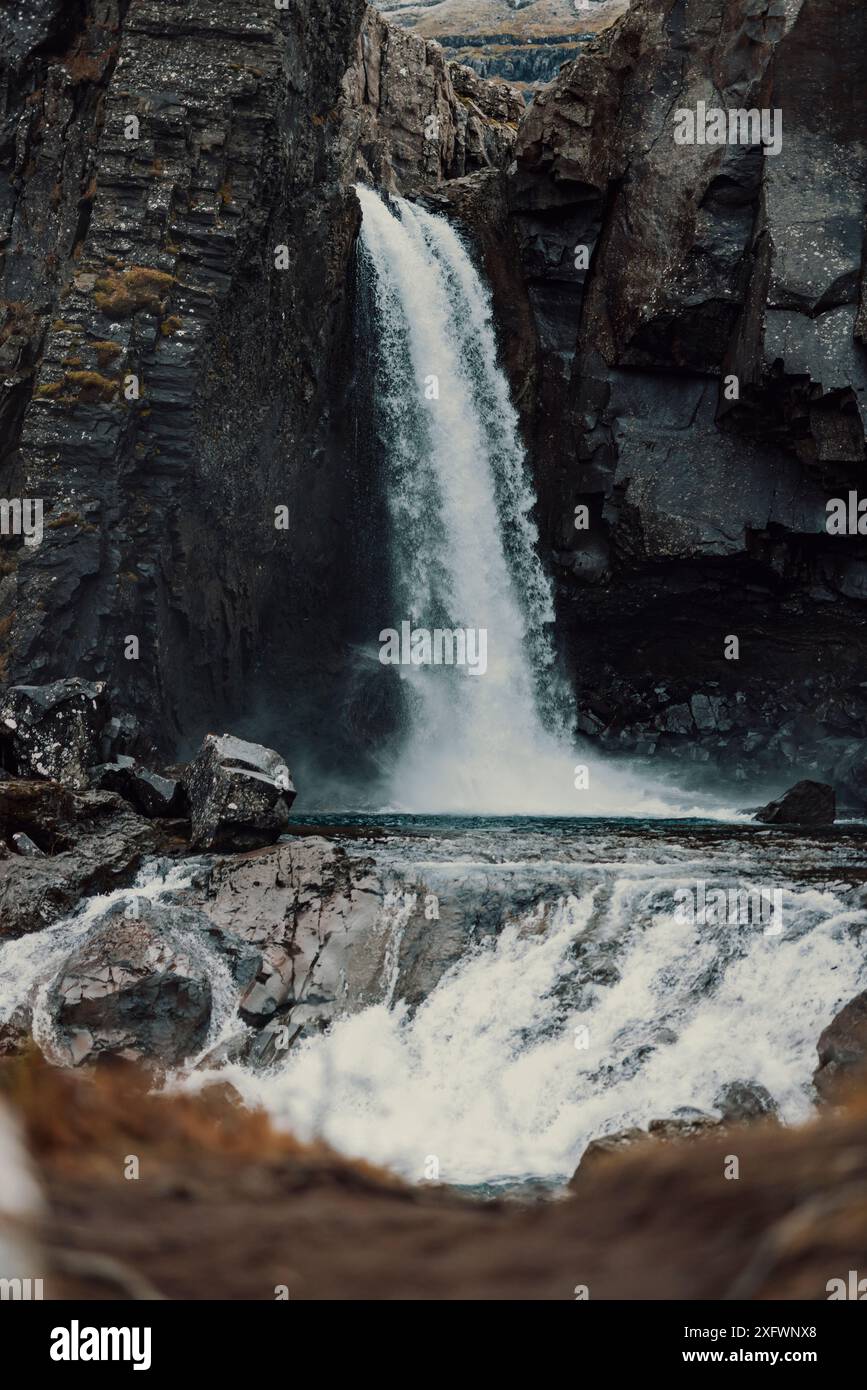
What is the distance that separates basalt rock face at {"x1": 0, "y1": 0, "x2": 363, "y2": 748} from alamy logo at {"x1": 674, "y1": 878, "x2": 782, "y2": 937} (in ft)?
42.0

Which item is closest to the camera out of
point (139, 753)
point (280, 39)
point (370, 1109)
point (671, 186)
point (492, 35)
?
point (370, 1109)

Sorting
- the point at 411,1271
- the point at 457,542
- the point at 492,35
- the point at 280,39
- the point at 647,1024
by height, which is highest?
the point at 492,35

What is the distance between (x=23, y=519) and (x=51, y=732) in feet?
18.3

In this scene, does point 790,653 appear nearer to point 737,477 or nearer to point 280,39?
point 737,477

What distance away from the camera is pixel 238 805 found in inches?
687

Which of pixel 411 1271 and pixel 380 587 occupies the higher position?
pixel 380 587

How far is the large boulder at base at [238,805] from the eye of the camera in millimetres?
17391

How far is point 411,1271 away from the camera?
9844 mm

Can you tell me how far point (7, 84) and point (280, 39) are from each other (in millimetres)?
6075

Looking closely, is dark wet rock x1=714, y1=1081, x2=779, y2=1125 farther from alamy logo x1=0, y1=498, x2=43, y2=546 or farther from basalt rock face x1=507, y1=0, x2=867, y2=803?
alamy logo x1=0, y1=498, x2=43, y2=546

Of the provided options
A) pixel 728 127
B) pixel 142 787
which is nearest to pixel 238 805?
pixel 142 787

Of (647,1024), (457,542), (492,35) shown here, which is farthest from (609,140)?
(492,35)

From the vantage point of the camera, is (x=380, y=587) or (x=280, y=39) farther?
(x=380, y=587)

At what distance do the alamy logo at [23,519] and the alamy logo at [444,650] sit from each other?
9325mm
